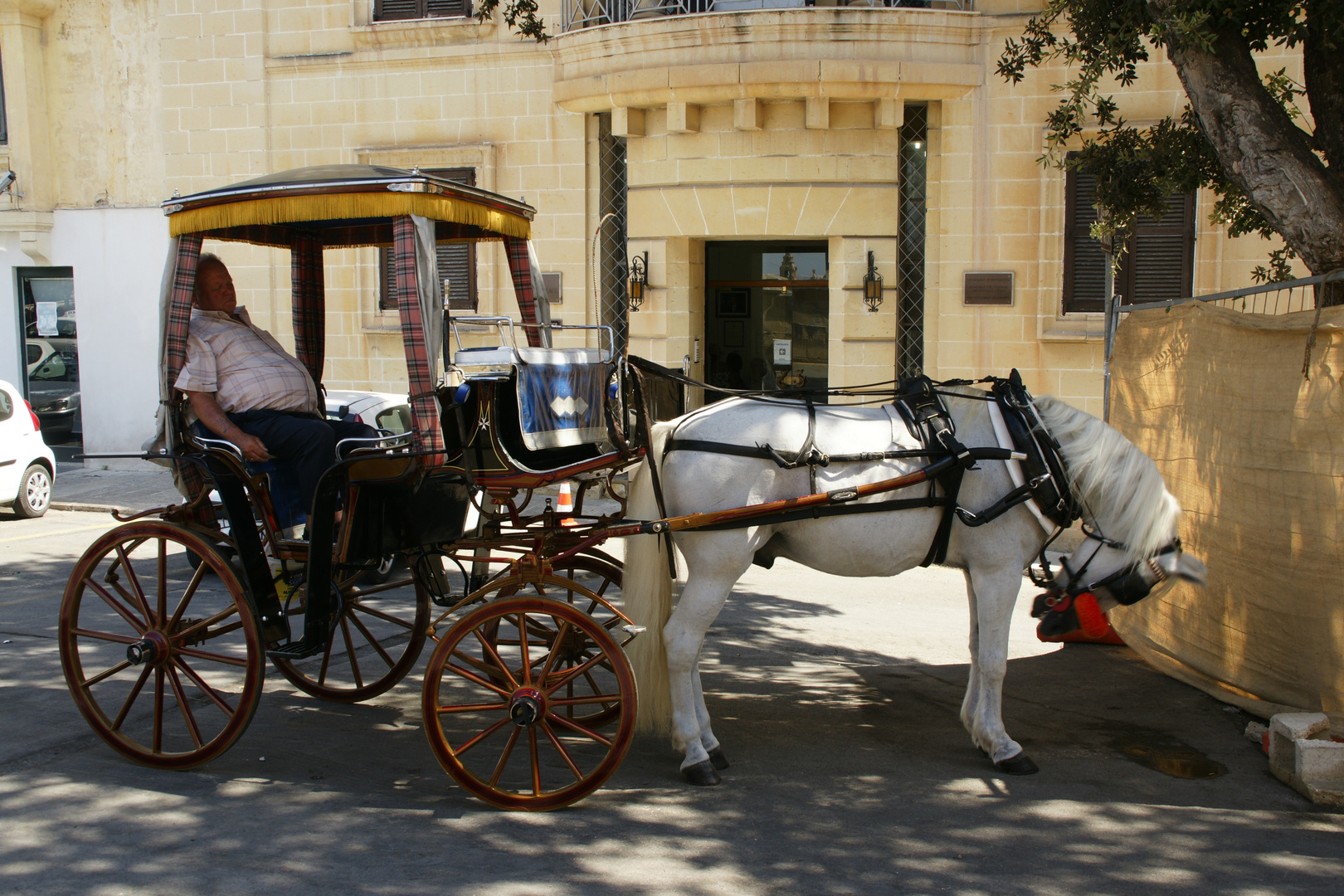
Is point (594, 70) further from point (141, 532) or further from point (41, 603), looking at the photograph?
point (141, 532)

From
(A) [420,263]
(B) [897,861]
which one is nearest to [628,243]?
(A) [420,263]

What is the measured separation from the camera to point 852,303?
40.2 ft

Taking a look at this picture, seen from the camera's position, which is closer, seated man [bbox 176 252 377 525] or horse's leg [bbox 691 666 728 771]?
horse's leg [bbox 691 666 728 771]

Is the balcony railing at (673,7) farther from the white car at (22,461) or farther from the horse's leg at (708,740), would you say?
the horse's leg at (708,740)

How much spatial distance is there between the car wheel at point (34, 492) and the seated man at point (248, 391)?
296 inches

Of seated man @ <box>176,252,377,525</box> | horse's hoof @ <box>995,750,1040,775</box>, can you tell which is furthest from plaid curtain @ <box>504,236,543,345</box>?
horse's hoof @ <box>995,750,1040,775</box>

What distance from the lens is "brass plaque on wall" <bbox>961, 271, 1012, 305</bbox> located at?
39.3 ft

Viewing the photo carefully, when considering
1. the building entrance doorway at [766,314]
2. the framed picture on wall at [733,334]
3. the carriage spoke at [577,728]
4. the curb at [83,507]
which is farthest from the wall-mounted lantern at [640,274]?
the carriage spoke at [577,728]

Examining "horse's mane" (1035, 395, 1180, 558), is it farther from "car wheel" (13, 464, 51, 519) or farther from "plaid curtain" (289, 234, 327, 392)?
"car wheel" (13, 464, 51, 519)

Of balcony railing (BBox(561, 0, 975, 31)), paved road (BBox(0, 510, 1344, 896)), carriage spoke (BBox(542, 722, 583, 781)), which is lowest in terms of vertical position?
paved road (BBox(0, 510, 1344, 896))

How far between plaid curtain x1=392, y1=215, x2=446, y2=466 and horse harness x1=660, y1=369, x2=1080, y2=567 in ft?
3.31

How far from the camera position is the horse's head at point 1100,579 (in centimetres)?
461

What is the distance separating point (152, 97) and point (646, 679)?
1337 cm

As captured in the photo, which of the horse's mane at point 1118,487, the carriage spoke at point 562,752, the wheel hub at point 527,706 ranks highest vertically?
the horse's mane at point 1118,487
